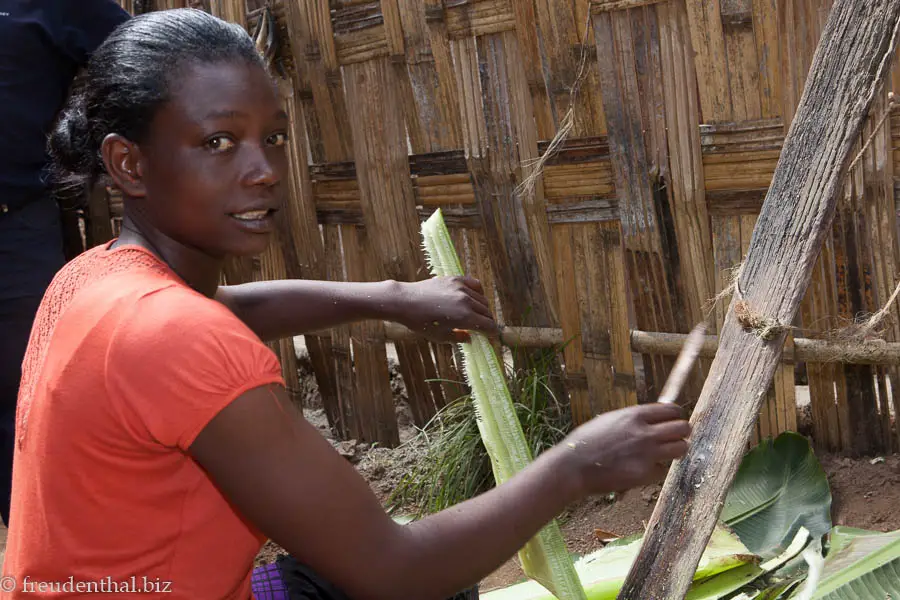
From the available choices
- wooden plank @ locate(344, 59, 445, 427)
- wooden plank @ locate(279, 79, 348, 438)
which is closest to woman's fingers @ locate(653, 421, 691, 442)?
wooden plank @ locate(344, 59, 445, 427)

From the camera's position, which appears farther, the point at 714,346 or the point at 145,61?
the point at 714,346

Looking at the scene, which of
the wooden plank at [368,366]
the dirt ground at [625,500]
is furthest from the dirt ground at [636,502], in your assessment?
the wooden plank at [368,366]

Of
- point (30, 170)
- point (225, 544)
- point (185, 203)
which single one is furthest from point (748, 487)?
point (30, 170)

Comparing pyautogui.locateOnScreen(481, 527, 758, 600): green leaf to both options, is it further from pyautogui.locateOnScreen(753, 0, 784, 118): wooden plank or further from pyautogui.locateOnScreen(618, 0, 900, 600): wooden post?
pyautogui.locateOnScreen(753, 0, 784, 118): wooden plank

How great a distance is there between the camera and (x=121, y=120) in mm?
1390

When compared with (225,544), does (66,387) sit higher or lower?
higher

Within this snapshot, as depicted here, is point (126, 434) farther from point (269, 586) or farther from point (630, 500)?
point (630, 500)

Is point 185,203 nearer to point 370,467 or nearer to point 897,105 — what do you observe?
point 897,105

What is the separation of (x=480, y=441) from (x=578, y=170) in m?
1.04

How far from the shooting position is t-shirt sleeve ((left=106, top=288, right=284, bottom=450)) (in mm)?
1170

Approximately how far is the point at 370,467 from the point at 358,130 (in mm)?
1379

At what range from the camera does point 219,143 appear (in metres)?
1.36

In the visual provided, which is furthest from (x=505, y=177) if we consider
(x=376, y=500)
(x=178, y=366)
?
(x=178, y=366)

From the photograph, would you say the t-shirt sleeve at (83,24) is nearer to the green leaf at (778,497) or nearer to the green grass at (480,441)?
the green grass at (480,441)
